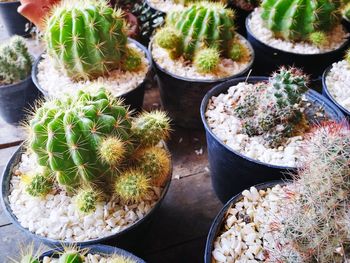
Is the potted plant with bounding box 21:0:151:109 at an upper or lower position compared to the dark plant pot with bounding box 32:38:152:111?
upper

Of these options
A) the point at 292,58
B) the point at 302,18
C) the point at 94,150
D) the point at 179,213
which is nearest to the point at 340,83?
the point at 292,58

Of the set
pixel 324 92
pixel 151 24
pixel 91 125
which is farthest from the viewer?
pixel 151 24

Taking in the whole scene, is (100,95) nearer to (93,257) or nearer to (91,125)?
(91,125)

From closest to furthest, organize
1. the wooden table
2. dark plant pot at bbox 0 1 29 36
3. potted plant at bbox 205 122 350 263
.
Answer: potted plant at bbox 205 122 350 263, the wooden table, dark plant pot at bbox 0 1 29 36

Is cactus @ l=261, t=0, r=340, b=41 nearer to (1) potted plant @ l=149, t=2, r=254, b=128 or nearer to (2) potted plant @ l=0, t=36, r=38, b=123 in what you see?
(1) potted plant @ l=149, t=2, r=254, b=128

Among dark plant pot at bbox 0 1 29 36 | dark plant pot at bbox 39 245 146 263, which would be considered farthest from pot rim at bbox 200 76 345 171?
dark plant pot at bbox 0 1 29 36

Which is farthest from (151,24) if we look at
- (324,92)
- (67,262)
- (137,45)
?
(67,262)
